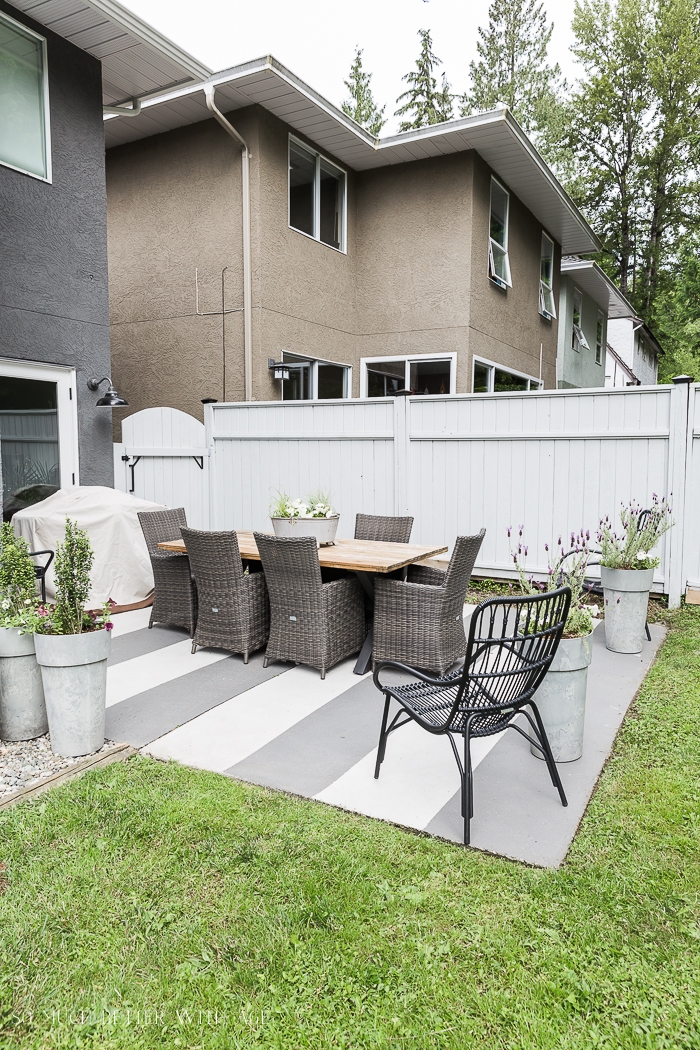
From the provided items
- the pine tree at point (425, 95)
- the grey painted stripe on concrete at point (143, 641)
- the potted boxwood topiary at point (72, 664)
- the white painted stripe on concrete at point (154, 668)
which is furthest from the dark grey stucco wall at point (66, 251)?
the pine tree at point (425, 95)

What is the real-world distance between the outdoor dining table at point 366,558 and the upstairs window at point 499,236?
662cm

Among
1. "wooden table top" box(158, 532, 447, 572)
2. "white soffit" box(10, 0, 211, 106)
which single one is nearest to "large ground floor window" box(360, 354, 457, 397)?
"white soffit" box(10, 0, 211, 106)

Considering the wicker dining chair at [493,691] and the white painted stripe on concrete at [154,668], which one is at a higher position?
the wicker dining chair at [493,691]

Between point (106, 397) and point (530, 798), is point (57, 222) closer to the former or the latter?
point (106, 397)

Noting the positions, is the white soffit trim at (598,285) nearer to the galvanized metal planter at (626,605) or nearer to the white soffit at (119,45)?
the white soffit at (119,45)

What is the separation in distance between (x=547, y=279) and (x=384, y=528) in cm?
929

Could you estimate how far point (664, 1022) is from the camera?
1837mm

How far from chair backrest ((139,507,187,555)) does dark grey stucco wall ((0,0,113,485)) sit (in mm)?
1650

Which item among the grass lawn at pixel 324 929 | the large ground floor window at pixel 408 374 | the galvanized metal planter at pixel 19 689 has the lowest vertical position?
the grass lawn at pixel 324 929

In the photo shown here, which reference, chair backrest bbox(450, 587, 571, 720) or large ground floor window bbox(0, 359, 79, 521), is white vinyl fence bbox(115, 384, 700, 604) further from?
chair backrest bbox(450, 587, 571, 720)

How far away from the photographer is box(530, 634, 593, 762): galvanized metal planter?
3.20 m

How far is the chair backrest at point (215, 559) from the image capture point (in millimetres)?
4617

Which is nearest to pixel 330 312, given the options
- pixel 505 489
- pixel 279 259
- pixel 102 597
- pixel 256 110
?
pixel 279 259

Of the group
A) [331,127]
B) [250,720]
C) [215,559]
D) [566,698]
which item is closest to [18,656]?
[250,720]
